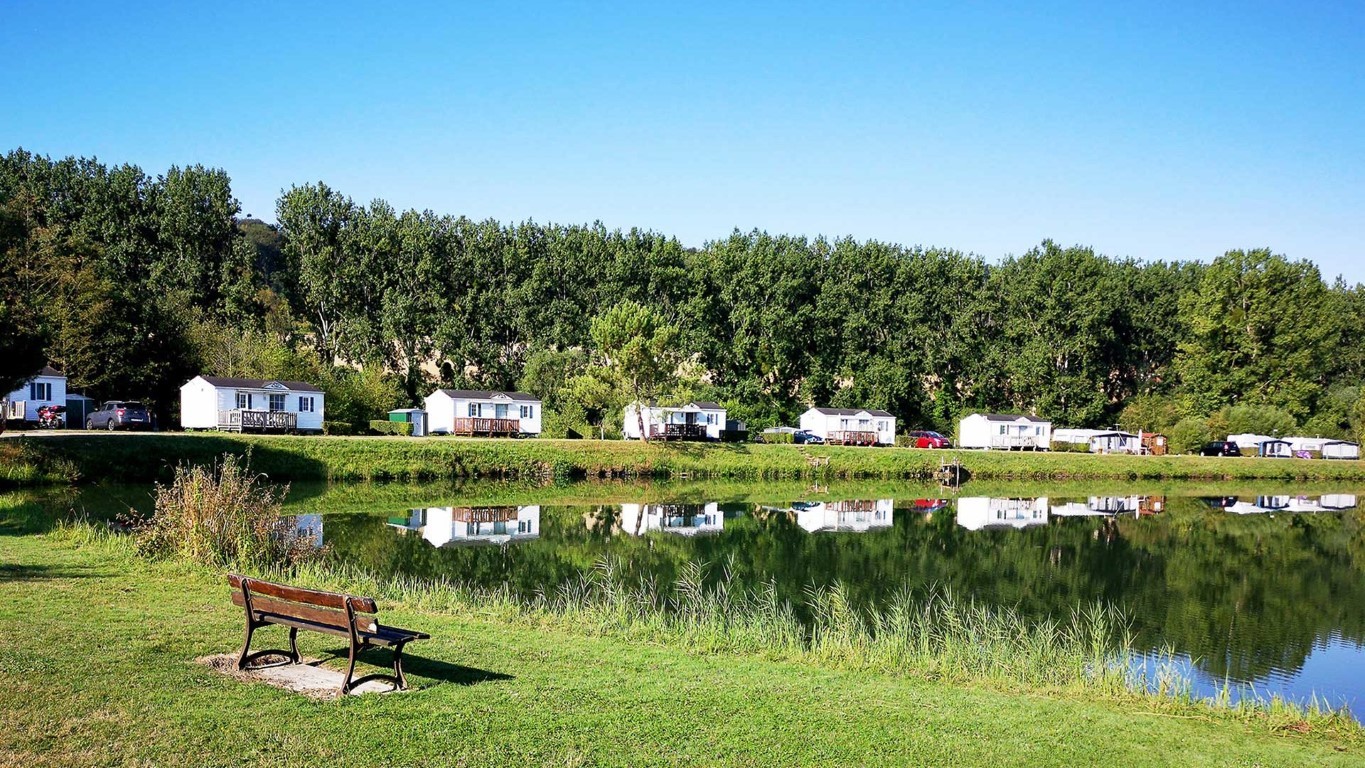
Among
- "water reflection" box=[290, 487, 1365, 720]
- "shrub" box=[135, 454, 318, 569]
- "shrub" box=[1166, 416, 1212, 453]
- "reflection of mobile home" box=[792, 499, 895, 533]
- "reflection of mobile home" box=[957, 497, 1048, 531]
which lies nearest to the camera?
"shrub" box=[135, 454, 318, 569]

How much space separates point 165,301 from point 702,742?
58.9 m

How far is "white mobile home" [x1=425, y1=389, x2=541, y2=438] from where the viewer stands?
2088 inches

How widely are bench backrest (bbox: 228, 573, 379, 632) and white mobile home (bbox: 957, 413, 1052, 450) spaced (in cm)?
5980

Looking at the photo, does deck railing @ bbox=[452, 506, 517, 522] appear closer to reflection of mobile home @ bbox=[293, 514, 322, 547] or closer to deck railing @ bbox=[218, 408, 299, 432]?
reflection of mobile home @ bbox=[293, 514, 322, 547]

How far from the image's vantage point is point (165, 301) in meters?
56.5

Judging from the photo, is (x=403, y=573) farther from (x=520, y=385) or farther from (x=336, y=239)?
(x=336, y=239)

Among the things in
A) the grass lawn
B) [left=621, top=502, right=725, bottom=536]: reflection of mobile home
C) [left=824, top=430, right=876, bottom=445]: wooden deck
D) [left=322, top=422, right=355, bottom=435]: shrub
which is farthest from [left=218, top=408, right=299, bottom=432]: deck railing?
the grass lawn

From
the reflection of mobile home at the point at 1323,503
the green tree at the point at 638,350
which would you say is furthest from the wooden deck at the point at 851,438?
the reflection of mobile home at the point at 1323,503

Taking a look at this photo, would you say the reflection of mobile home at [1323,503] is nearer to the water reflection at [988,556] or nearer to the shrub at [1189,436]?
the water reflection at [988,556]

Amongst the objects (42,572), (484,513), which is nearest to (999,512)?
(484,513)

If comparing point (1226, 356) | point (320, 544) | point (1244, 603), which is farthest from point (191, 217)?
point (1226, 356)

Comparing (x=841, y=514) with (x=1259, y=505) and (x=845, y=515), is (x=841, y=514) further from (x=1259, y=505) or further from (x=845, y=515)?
(x=1259, y=505)

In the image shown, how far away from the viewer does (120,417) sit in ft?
150

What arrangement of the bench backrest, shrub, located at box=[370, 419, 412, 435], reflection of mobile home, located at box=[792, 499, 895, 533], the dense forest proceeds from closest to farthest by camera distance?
the bench backrest, reflection of mobile home, located at box=[792, 499, 895, 533], shrub, located at box=[370, 419, 412, 435], the dense forest
